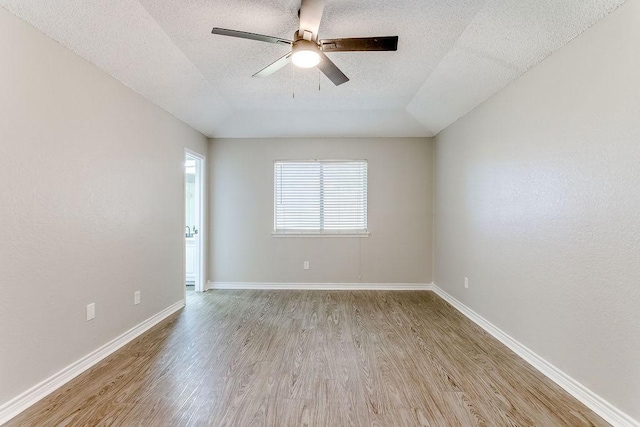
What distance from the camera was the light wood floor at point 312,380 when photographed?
1857 mm

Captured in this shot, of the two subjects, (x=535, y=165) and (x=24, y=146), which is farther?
(x=535, y=165)

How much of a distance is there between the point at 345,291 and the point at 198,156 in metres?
2.96

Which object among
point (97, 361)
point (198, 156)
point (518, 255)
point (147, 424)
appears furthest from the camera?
point (198, 156)

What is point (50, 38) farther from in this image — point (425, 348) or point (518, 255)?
point (518, 255)

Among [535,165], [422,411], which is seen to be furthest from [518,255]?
[422,411]

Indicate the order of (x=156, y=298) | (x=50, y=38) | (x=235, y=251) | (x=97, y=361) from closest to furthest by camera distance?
(x=50, y=38)
(x=97, y=361)
(x=156, y=298)
(x=235, y=251)

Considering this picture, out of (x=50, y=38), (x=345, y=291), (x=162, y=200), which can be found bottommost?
(x=345, y=291)

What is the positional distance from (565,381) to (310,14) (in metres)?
2.95

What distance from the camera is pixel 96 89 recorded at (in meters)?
2.53

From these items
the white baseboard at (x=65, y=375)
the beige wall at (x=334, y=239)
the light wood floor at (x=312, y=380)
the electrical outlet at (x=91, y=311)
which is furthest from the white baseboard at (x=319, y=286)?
the electrical outlet at (x=91, y=311)

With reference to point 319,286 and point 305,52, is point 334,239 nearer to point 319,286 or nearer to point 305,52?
point 319,286

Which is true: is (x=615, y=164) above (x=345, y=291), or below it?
above

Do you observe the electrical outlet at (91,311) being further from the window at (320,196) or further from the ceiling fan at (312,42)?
the window at (320,196)

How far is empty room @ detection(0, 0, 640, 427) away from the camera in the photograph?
6.08ft
